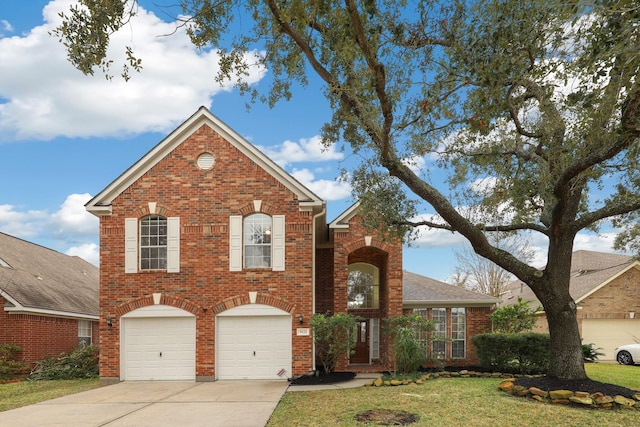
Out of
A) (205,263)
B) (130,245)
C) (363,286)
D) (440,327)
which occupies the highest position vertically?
(130,245)

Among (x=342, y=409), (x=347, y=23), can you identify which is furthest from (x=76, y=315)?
(x=347, y=23)

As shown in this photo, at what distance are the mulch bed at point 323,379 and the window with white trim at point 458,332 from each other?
212 inches

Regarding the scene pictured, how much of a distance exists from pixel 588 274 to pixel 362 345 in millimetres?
16056

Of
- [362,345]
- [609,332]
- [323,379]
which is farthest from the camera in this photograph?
[609,332]

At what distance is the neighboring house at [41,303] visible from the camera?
56.0ft

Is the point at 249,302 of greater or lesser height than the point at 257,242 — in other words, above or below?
below

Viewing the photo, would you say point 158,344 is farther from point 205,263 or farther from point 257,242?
point 257,242

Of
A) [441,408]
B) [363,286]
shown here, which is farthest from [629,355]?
[441,408]

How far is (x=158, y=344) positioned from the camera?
15109 mm

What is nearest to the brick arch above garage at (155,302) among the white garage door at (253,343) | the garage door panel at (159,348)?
the garage door panel at (159,348)

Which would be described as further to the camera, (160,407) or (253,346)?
(253,346)

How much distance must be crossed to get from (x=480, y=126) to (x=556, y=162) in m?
3.68

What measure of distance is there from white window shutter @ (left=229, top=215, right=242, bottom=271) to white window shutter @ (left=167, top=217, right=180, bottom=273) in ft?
5.36

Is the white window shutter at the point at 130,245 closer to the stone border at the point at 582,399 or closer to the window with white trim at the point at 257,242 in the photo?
the window with white trim at the point at 257,242
